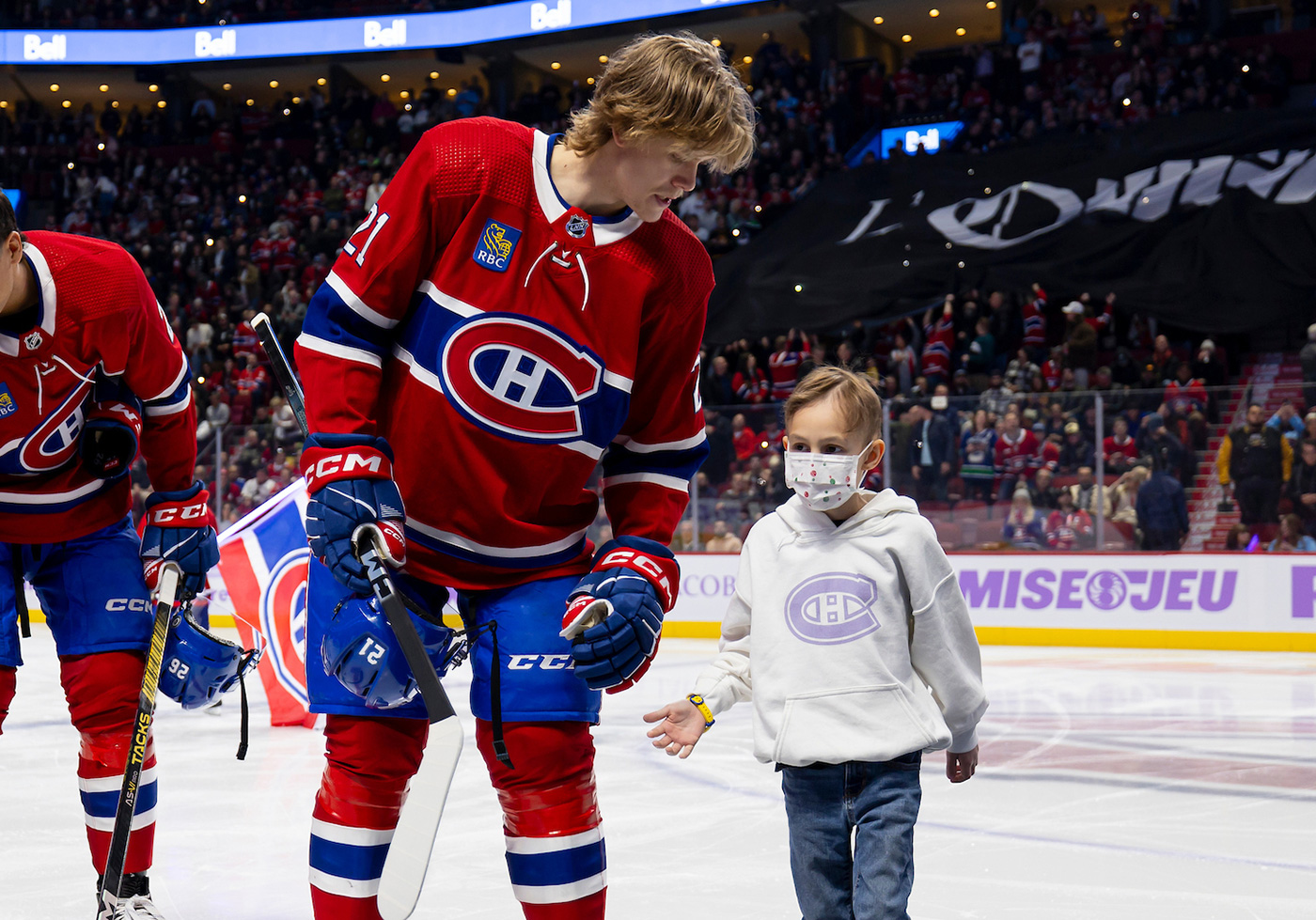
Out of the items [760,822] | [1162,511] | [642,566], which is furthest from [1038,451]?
[642,566]

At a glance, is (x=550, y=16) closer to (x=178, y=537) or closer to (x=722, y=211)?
(x=722, y=211)

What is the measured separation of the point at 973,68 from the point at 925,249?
468cm

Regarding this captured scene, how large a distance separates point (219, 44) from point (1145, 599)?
17686mm

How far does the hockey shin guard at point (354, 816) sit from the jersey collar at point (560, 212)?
0.70 metres

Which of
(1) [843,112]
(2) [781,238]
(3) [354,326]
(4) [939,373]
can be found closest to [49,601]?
(3) [354,326]

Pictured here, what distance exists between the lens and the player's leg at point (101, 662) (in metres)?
2.50

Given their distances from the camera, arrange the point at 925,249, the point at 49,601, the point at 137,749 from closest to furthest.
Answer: the point at 137,749, the point at 49,601, the point at 925,249

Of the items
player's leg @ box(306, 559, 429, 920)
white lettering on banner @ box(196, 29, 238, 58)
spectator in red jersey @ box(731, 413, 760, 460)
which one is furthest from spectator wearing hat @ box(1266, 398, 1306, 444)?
white lettering on banner @ box(196, 29, 238, 58)

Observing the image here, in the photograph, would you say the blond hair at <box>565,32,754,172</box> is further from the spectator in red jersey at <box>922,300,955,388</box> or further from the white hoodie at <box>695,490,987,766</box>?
the spectator in red jersey at <box>922,300,955,388</box>

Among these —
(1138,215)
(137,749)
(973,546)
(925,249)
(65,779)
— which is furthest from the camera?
(925,249)

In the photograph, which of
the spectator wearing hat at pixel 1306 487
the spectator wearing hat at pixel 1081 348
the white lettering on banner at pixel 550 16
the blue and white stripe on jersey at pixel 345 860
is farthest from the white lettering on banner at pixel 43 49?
the blue and white stripe on jersey at pixel 345 860

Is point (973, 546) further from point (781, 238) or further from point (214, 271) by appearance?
point (214, 271)

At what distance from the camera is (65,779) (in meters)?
4.27

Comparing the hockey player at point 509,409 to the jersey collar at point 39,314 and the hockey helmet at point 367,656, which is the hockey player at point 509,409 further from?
the jersey collar at point 39,314
